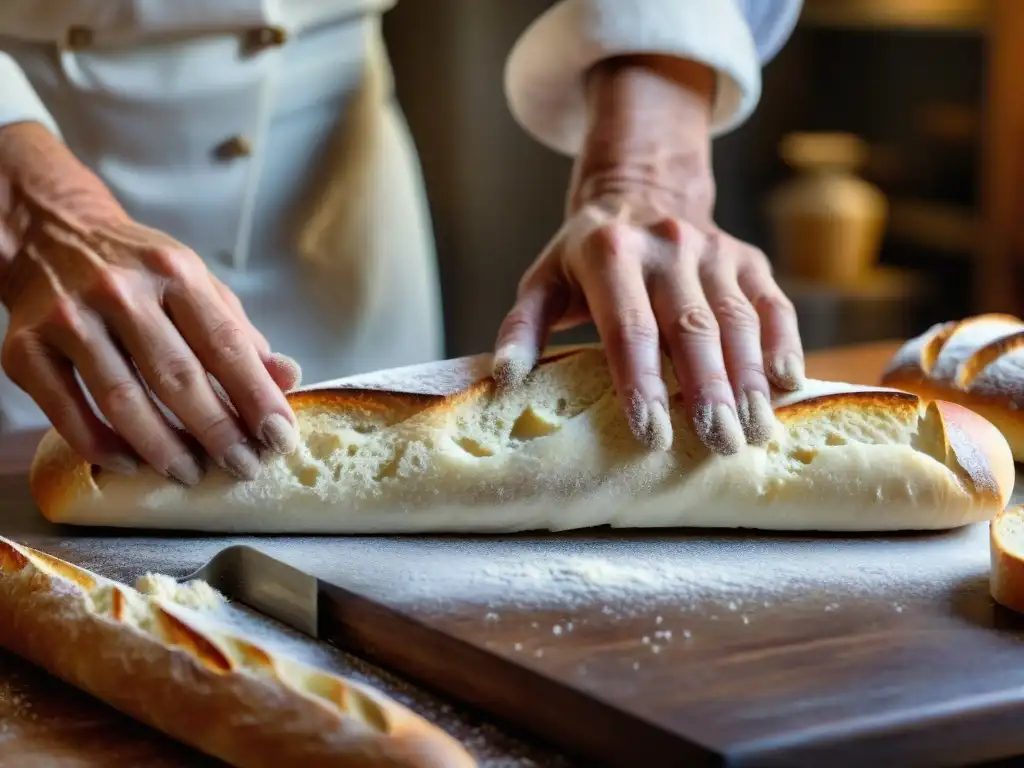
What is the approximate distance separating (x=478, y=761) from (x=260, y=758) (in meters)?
0.12

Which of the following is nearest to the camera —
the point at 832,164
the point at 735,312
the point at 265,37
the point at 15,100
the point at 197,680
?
the point at 197,680

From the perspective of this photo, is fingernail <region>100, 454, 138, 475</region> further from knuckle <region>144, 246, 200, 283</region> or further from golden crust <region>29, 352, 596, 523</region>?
knuckle <region>144, 246, 200, 283</region>

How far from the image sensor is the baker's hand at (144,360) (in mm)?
1067

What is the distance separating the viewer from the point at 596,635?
0.85 m

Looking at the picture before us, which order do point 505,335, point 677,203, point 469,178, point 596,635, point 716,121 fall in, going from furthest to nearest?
1. point 469,178
2. point 716,121
3. point 677,203
4. point 505,335
5. point 596,635

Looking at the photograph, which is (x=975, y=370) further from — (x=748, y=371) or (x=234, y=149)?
(x=234, y=149)

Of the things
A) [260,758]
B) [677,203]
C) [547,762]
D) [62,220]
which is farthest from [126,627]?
[677,203]

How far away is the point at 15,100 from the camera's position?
133 cm

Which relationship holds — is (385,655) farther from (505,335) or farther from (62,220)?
(62,220)

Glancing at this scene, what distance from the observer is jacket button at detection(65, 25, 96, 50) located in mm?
1561

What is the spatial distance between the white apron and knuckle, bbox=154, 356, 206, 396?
651mm

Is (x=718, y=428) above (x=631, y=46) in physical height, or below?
below

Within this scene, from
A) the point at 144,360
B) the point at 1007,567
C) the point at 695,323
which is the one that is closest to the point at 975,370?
the point at 695,323

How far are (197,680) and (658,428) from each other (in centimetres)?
46
